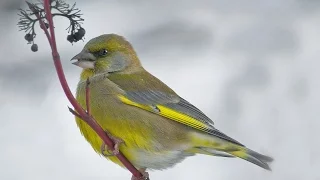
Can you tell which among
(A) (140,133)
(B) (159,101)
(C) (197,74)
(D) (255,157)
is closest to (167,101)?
(B) (159,101)

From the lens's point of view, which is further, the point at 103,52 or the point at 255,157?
the point at 103,52

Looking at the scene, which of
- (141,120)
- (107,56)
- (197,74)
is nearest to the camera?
(141,120)

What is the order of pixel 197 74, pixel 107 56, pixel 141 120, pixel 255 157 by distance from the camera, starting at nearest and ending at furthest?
pixel 255 157 → pixel 141 120 → pixel 107 56 → pixel 197 74

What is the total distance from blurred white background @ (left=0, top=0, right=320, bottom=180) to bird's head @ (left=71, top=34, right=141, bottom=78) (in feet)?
3.51

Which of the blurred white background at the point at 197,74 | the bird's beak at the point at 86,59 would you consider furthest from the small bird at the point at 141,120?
the blurred white background at the point at 197,74

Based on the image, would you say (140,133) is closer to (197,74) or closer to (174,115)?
(174,115)

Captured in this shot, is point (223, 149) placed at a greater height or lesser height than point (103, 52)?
lesser

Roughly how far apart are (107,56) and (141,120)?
18 cm

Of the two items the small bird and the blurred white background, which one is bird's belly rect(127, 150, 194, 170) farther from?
the blurred white background

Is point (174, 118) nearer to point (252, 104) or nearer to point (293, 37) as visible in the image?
point (252, 104)

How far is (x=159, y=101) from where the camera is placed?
185 centimetres

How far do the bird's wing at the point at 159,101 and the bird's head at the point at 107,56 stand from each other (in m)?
0.03

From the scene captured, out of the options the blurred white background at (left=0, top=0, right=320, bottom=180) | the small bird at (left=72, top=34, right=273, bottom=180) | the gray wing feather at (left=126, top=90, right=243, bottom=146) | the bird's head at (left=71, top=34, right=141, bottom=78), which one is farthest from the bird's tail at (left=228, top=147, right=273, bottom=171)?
the blurred white background at (left=0, top=0, right=320, bottom=180)

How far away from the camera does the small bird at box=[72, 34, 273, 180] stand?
172 centimetres
